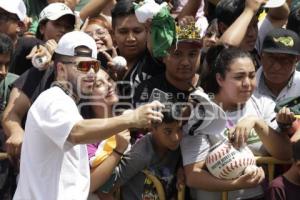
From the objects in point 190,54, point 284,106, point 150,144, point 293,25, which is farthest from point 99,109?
point 293,25

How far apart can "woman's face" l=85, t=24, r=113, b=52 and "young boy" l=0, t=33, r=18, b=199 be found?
77 cm

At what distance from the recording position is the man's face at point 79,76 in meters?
5.21

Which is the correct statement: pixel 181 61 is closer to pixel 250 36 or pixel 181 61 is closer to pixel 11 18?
pixel 250 36

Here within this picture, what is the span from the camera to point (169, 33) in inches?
244

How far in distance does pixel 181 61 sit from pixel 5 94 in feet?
4.53

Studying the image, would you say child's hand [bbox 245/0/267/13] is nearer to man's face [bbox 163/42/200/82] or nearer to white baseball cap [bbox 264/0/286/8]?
white baseball cap [bbox 264/0/286/8]

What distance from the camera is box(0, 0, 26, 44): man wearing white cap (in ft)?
22.8

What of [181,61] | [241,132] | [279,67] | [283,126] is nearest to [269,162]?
[283,126]

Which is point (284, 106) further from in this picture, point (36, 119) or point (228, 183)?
point (36, 119)

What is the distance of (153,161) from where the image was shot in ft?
19.1

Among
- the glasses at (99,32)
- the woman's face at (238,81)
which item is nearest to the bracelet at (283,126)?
the woman's face at (238,81)

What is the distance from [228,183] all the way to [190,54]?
3.97ft

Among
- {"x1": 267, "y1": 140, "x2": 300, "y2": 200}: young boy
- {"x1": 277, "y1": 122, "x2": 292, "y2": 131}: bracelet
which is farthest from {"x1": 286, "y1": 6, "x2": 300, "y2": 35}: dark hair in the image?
{"x1": 267, "y1": 140, "x2": 300, "y2": 200}: young boy

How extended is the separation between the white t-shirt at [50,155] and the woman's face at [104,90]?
79cm
